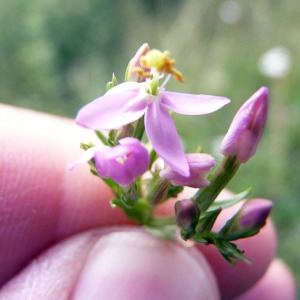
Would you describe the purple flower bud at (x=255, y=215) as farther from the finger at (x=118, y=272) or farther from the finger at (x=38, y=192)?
the finger at (x=38, y=192)

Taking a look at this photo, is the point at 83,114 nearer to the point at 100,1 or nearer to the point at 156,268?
the point at 156,268

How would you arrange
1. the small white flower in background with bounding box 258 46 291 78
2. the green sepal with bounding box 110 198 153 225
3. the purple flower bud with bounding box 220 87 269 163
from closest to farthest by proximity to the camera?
the purple flower bud with bounding box 220 87 269 163
the green sepal with bounding box 110 198 153 225
the small white flower in background with bounding box 258 46 291 78

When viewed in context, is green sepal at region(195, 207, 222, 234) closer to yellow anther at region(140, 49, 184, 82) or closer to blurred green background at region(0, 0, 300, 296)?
yellow anther at region(140, 49, 184, 82)

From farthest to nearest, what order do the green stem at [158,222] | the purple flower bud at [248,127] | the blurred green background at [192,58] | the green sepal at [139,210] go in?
the blurred green background at [192,58], the green stem at [158,222], the green sepal at [139,210], the purple flower bud at [248,127]

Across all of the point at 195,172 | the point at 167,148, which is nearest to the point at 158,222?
the point at 195,172

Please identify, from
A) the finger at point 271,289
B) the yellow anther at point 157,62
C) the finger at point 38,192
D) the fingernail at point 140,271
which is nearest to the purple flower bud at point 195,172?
the yellow anther at point 157,62

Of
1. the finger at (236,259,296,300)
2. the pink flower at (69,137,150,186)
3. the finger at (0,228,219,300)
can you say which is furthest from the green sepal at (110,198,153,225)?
the finger at (236,259,296,300)

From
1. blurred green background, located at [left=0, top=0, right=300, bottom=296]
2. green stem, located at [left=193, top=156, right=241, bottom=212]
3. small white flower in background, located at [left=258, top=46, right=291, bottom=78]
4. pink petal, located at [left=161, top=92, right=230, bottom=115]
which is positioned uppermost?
pink petal, located at [left=161, top=92, right=230, bottom=115]
